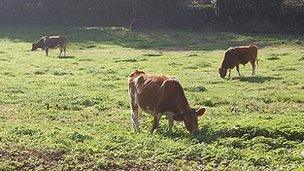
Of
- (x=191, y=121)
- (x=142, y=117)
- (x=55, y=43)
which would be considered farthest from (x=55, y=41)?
(x=191, y=121)

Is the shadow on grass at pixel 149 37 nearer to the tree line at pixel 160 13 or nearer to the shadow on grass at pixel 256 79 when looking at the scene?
the tree line at pixel 160 13

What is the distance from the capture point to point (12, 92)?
19.4 meters

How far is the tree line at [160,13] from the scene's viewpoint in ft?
155

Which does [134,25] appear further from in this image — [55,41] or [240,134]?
[240,134]

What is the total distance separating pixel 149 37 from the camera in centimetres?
4356

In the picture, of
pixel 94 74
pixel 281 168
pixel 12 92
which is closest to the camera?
pixel 281 168

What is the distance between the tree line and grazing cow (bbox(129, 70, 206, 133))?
3564cm

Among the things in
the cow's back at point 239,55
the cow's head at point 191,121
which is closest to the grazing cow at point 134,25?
the cow's back at point 239,55

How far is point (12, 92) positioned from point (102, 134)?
7.87 metres

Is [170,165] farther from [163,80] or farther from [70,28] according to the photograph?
[70,28]

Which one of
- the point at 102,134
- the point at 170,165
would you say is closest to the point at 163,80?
the point at 102,134

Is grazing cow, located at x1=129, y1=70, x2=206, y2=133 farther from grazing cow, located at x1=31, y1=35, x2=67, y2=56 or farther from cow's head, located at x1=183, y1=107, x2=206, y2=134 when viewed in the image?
grazing cow, located at x1=31, y1=35, x2=67, y2=56

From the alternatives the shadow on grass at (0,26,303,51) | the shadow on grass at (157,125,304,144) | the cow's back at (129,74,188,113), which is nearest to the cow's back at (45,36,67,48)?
the shadow on grass at (0,26,303,51)

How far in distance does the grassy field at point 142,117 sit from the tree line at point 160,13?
12.6 meters
